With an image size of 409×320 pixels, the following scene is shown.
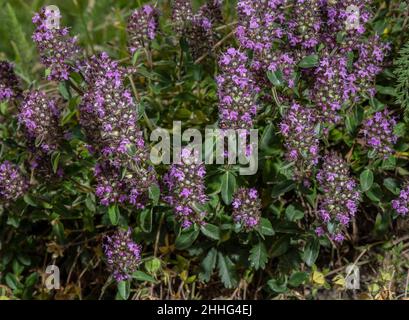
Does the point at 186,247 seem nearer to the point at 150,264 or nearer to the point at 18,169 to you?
the point at 150,264

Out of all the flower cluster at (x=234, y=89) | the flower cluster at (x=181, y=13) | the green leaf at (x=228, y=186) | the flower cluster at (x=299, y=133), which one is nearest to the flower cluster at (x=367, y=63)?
the flower cluster at (x=299, y=133)

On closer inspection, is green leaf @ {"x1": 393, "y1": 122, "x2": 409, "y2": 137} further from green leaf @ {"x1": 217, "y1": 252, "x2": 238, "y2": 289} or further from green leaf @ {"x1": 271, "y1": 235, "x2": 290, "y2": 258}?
green leaf @ {"x1": 217, "y1": 252, "x2": 238, "y2": 289}

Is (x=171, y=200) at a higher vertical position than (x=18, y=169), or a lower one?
lower

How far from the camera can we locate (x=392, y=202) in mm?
3094

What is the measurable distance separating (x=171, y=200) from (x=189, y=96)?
901 millimetres

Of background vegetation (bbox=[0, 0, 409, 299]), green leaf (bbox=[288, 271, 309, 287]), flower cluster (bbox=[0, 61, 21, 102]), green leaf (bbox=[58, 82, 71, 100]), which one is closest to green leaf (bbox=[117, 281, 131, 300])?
background vegetation (bbox=[0, 0, 409, 299])

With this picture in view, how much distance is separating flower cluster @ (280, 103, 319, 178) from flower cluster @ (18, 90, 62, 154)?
111 cm

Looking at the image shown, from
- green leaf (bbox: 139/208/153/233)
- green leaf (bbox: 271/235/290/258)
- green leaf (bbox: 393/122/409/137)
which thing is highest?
green leaf (bbox: 393/122/409/137)

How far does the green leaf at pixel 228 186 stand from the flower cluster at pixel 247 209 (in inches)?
1.2

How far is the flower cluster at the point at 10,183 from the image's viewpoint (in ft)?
10.3

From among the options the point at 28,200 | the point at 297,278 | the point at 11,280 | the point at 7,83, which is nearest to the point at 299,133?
the point at 297,278

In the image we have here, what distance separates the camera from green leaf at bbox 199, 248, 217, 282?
3.35 m
